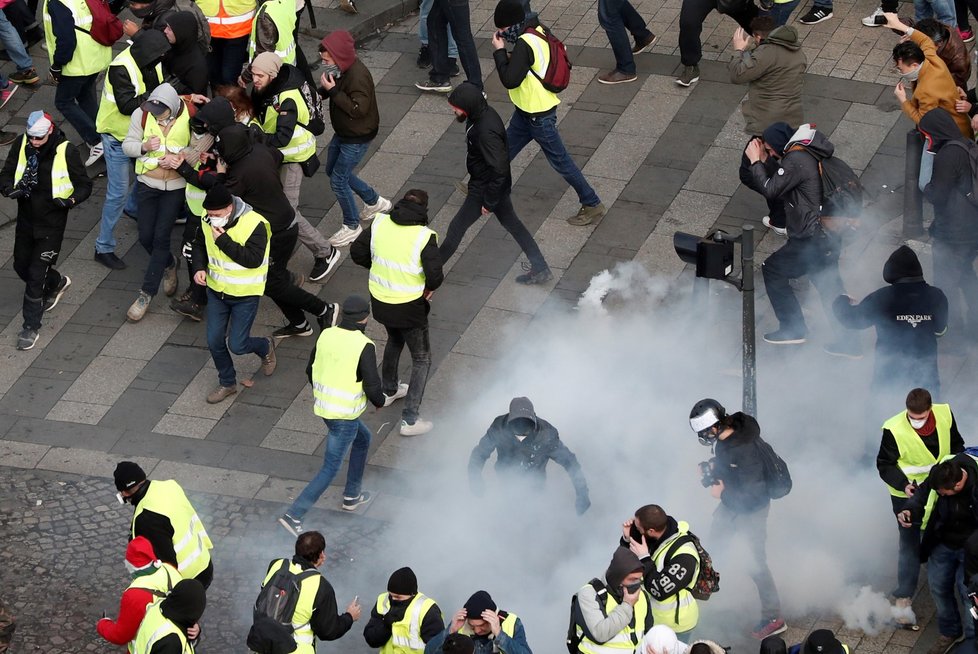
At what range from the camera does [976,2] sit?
1379cm

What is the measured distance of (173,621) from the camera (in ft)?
26.0

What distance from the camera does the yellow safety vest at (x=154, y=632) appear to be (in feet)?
25.8

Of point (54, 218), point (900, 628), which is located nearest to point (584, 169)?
point (54, 218)

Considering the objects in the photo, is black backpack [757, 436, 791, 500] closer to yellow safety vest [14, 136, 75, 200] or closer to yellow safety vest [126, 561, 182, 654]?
yellow safety vest [126, 561, 182, 654]

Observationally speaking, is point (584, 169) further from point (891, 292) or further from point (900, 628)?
point (900, 628)

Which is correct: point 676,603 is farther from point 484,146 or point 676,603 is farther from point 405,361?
point 484,146

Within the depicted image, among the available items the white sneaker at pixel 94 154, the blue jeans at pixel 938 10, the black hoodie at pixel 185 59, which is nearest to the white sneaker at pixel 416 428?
the black hoodie at pixel 185 59

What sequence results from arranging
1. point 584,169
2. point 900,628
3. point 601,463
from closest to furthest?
1. point 900,628
2. point 601,463
3. point 584,169

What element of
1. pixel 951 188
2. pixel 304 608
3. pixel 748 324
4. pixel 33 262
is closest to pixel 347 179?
pixel 33 262

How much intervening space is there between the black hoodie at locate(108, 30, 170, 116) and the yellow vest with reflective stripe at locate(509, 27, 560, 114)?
9.07ft

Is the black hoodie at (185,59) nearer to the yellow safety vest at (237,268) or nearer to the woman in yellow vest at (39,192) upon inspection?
the woman in yellow vest at (39,192)

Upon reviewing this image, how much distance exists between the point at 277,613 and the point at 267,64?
5236 millimetres

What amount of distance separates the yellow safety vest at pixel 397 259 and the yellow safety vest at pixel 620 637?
10.7 feet

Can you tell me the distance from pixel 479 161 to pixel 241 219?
6.32 ft
